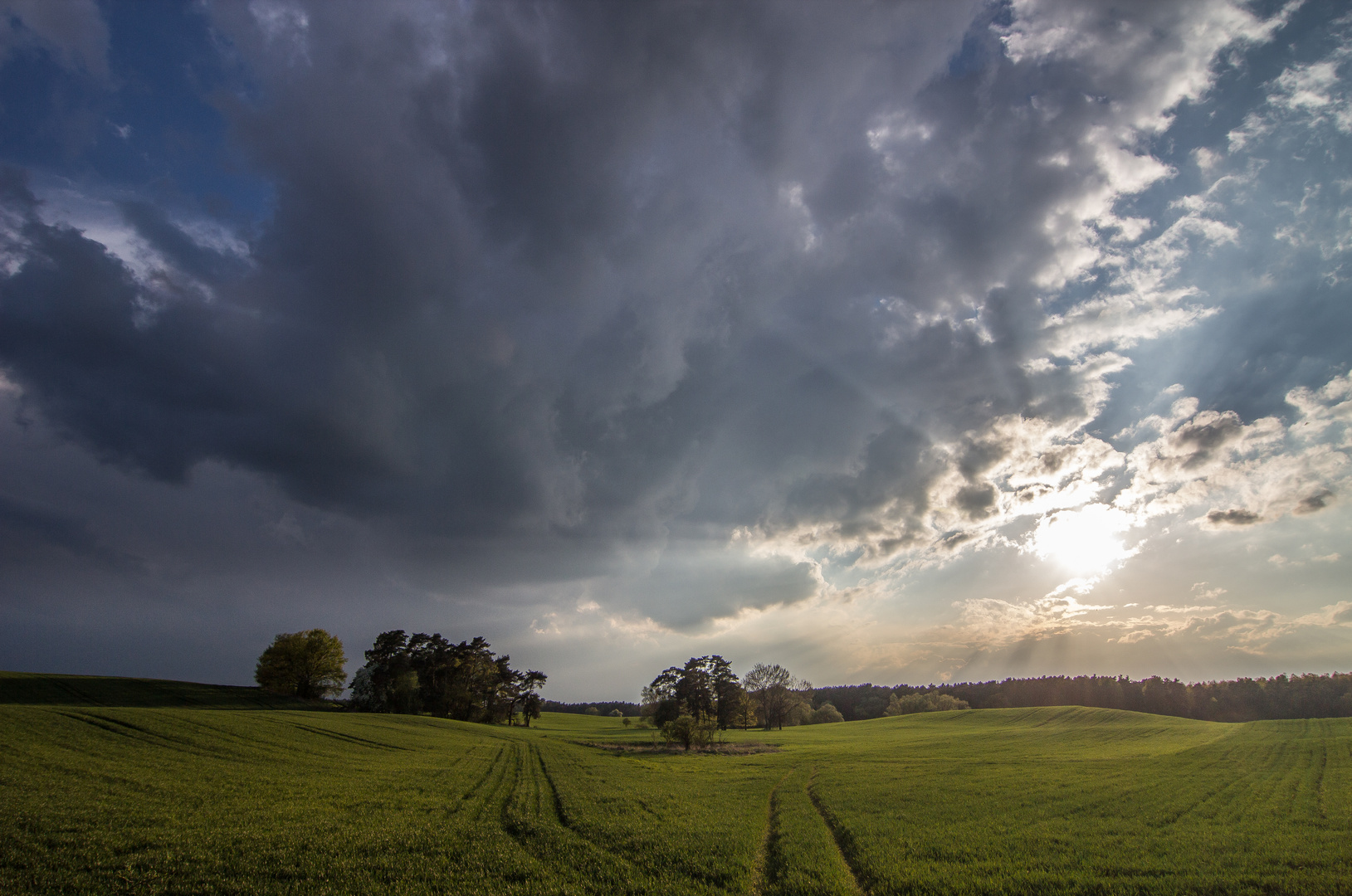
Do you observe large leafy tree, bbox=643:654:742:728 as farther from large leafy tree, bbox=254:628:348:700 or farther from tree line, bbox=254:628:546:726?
large leafy tree, bbox=254:628:348:700

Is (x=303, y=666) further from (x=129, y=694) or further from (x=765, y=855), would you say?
(x=765, y=855)

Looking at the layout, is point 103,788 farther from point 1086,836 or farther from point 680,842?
point 1086,836

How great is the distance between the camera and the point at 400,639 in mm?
96188

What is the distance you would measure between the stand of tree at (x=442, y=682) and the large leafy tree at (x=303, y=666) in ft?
14.8

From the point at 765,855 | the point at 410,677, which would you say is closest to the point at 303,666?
the point at 410,677

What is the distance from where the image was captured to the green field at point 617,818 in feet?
54.6

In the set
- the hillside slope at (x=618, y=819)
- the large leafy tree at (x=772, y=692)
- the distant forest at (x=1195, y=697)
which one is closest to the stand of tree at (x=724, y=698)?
the large leafy tree at (x=772, y=692)

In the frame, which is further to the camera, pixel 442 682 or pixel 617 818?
pixel 442 682

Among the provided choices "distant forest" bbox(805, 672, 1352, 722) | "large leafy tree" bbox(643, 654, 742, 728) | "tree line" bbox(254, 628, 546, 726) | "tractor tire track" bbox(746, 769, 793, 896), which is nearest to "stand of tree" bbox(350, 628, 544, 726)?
"tree line" bbox(254, 628, 546, 726)

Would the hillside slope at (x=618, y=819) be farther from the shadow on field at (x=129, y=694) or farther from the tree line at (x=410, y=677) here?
the tree line at (x=410, y=677)

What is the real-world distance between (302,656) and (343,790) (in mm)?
75635

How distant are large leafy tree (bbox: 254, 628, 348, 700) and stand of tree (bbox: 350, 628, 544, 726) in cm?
451

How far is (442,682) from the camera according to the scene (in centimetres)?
9912

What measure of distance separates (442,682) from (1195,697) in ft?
613
